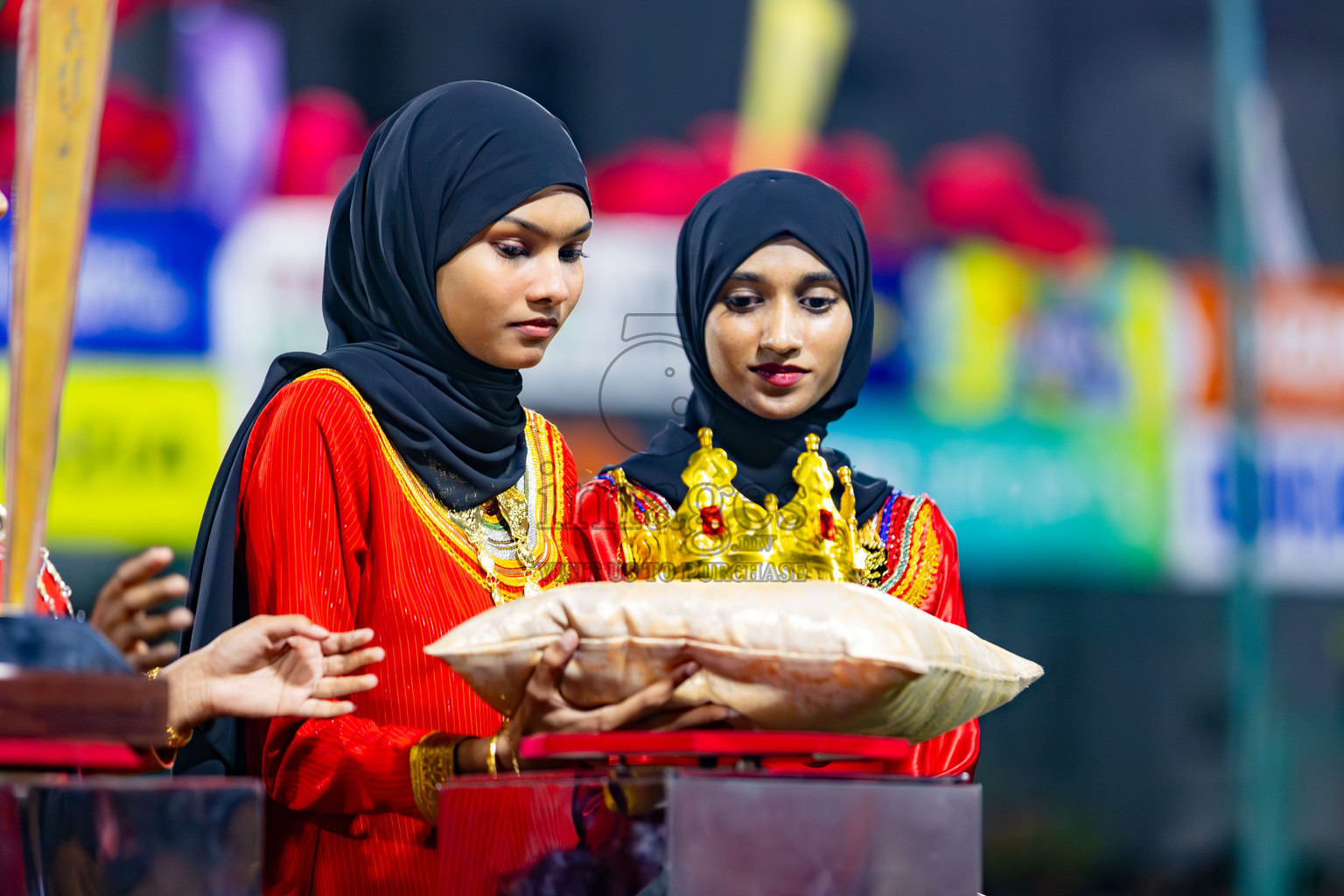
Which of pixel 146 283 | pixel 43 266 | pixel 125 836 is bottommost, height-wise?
pixel 125 836

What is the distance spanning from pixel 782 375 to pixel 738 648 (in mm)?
722

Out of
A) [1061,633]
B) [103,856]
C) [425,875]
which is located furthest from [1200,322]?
[103,856]

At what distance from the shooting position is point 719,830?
64.8 inches

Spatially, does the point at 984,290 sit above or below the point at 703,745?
above

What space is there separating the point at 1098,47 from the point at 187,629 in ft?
30.3

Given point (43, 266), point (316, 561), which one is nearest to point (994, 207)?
point (316, 561)

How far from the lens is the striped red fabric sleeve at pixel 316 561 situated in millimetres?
1998

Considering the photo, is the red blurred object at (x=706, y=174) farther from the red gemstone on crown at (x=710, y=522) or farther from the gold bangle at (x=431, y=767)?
the gold bangle at (x=431, y=767)

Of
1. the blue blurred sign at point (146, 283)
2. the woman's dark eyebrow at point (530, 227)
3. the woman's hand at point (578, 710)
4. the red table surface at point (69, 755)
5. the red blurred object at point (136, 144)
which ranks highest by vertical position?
the red blurred object at point (136, 144)

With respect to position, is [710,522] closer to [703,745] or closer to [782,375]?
[782,375]

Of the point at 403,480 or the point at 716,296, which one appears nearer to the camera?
the point at 403,480

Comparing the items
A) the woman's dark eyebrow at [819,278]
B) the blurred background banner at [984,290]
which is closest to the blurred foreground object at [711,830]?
the woman's dark eyebrow at [819,278]

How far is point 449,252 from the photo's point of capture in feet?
7.17

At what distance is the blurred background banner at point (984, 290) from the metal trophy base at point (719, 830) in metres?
3.12
